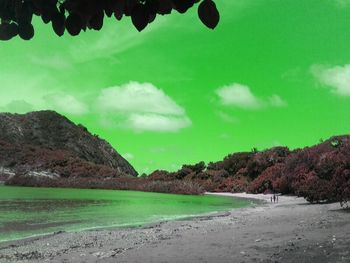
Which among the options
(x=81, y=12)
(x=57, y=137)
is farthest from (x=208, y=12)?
(x=57, y=137)

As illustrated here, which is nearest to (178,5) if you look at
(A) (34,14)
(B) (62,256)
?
(A) (34,14)

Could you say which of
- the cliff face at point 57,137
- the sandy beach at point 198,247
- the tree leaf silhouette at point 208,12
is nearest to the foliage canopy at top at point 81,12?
the tree leaf silhouette at point 208,12

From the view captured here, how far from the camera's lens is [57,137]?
14725 cm

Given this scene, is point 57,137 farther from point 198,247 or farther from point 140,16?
point 140,16

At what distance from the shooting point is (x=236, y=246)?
11695mm

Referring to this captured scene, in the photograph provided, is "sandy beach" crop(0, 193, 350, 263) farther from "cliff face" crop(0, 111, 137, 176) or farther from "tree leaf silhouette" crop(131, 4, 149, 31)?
"cliff face" crop(0, 111, 137, 176)

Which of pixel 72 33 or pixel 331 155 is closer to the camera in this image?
pixel 72 33

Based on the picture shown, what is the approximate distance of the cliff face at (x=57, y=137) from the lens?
136500 mm

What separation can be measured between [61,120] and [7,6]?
526ft

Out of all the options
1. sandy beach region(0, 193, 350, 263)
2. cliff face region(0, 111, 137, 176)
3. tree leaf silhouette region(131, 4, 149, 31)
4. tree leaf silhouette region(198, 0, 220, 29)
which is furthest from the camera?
cliff face region(0, 111, 137, 176)

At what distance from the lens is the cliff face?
448 ft

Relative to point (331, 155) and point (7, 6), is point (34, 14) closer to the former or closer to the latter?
point (7, 6)

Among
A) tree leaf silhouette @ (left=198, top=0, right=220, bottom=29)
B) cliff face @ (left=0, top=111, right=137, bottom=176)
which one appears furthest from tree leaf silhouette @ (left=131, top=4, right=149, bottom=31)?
cliff face @ (left=0, top=111, right=137, bottom=176)

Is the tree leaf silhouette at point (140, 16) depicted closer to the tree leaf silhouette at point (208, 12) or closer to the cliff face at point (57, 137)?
the tree leaf silhouette at point (208, 12)
